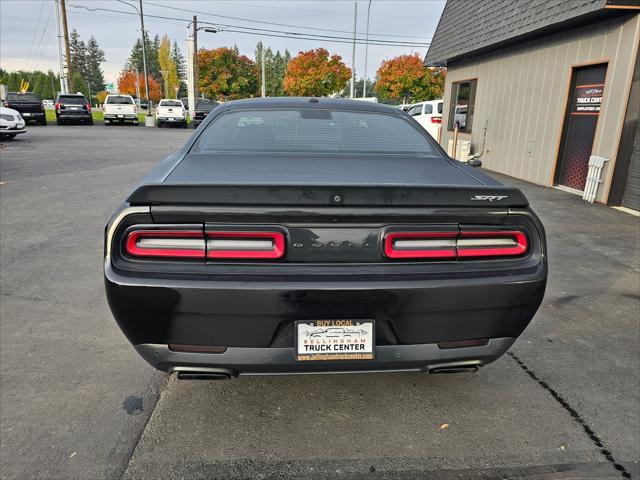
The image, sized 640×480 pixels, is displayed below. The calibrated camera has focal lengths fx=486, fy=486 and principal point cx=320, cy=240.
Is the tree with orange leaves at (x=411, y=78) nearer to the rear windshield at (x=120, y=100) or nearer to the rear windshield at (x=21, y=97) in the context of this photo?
the rear windshield at (x=120, y=100)

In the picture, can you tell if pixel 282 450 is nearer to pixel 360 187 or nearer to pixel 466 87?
pixel 360 187

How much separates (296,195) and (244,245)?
1.01 ft

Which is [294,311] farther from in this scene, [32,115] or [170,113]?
[170,113]

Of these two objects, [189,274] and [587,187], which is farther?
[587,187]

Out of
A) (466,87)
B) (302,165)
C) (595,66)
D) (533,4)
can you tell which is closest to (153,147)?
(466,87)

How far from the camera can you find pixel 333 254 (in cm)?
211

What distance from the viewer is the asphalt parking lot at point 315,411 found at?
7.38 ft

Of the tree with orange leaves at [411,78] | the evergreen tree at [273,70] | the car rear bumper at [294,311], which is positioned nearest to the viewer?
the car rear bumper at [294,311]

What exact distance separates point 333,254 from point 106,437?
1.48m

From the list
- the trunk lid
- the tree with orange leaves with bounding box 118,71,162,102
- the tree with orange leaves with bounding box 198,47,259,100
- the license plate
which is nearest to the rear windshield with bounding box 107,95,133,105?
the trunk lid

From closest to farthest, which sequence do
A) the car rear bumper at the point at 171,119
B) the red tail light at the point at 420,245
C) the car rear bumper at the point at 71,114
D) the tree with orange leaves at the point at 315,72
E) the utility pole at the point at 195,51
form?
the red tail light at the point at 420,245, the car rear bumper at the point at 71,114, the car rear bumper at the point at 171,119, the utility pole at the point at 195,51, the tree with orange leaves at the point at 315,72

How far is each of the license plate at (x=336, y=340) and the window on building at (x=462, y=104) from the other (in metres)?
13.3

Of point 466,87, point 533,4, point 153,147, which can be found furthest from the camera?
point 153,147

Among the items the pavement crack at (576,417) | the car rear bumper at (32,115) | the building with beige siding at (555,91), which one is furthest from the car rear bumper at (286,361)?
the car rear bumper at (32,115)
